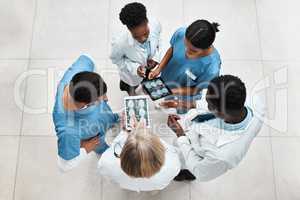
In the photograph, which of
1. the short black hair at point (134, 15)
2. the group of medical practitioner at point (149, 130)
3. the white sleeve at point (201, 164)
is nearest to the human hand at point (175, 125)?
the group of medical practitioner at point (149, 130)

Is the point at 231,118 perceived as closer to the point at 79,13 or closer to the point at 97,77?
the point at 97,77

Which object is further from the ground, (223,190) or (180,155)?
(180,155)

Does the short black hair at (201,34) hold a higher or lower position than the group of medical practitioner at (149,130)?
higher

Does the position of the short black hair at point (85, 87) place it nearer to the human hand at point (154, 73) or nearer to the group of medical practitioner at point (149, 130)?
the group of medical practitioner at point (149, 130)

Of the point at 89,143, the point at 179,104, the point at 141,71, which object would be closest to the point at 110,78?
the point at 141,71

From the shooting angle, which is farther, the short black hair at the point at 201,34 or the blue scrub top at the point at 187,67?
the blue scrub top at the point at 187,67

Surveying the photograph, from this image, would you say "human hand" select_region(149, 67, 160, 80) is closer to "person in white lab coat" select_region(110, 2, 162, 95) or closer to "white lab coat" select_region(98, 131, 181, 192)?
"person in white lab coat" select_region(110, 2, 162, 95)

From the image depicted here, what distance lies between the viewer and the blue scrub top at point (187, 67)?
2.22m

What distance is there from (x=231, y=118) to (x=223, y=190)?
4.01ft

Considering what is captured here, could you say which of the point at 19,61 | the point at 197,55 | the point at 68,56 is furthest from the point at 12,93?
the point at 197,55

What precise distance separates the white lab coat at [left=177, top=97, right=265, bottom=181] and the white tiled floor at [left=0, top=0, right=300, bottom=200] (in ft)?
2.80

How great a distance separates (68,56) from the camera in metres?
3.18

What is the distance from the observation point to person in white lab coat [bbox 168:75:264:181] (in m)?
1.73

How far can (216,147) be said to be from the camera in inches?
71.5
